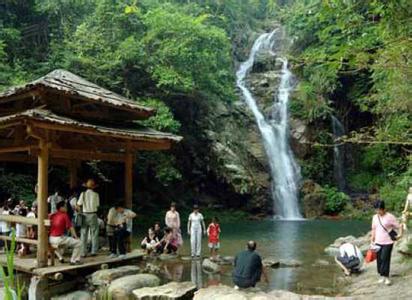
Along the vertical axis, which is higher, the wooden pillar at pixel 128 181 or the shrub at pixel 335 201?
the wooden pillar at pixel 128 181

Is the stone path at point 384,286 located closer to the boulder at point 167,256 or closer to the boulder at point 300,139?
the boulder at point 167,256

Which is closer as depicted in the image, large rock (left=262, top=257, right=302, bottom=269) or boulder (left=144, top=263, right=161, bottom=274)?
boulder (left=144, top=263, right=161, bottom=274)

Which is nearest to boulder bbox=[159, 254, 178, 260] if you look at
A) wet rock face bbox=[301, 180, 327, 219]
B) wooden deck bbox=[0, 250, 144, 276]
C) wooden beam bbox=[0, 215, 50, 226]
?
wooden deck bbox=[0, 250, 144, 276]

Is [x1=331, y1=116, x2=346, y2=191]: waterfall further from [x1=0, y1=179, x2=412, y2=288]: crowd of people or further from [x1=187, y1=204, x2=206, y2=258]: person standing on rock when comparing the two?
[x1=187, y1=204, x2=206, y2=258]: person standing on rock

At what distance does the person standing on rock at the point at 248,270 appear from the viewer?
7832 mm

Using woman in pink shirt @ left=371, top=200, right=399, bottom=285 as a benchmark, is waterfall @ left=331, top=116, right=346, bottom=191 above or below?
above

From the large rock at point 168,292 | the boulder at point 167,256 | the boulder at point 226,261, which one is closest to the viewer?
the large rock at point 168,292

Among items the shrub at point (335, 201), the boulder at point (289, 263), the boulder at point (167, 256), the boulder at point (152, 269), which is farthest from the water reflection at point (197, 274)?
the shrub at point (335, 201)

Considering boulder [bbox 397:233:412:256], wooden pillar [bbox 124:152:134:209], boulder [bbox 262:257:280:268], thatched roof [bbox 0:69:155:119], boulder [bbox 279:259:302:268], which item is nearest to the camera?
thatched roof [bbox 0:69:155:119]

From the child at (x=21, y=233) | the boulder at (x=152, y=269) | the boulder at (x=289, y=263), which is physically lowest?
the boulder at (x=289, y=263)

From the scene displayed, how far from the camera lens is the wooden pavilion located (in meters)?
8.77

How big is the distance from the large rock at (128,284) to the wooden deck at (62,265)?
3.36 ft

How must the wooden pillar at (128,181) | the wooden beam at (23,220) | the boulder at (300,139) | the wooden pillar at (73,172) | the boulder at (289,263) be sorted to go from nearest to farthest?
the wooden beam at (23,220), the wooden pillar at (128,181), the boulder at (289,263), the wooden pillar at (73,172), the boulder at (300,139)

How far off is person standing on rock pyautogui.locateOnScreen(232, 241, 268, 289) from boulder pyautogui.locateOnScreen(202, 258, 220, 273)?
8.88 ft
